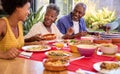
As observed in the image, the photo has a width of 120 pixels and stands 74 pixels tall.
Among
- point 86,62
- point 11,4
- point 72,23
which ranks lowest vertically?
point 86,62

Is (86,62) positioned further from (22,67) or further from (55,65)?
(22,67)

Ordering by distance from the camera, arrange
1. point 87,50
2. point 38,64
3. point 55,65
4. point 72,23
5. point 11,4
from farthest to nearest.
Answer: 1. point 72,23
2. point 11,4
3. point 87,50
4. point 38,64
5. point 55,65

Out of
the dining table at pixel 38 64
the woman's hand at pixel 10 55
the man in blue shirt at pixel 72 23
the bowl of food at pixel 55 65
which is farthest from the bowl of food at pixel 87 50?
the man in blue shirt at pixel 72 23

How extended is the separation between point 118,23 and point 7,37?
2535 mm

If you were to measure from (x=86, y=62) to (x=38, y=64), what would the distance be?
361mm

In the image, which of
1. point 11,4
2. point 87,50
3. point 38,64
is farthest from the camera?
point 11,4

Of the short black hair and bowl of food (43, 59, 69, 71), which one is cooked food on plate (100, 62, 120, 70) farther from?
the short black hair

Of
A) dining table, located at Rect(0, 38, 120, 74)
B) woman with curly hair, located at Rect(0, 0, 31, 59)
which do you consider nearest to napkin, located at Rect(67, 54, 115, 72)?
dining table, located at Rect(0, 38, 120, 74)

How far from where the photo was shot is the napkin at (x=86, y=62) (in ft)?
5.09

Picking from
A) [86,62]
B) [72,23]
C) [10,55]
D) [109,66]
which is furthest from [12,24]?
[72,23]

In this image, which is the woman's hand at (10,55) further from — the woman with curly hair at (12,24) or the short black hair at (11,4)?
the short black hair at (11,4)

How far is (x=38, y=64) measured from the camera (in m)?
1.64

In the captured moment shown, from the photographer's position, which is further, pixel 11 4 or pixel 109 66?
pixel 11 4

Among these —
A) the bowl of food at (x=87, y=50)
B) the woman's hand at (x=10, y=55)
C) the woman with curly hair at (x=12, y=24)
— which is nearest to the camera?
the woman's hand at (x=10, y=55)
